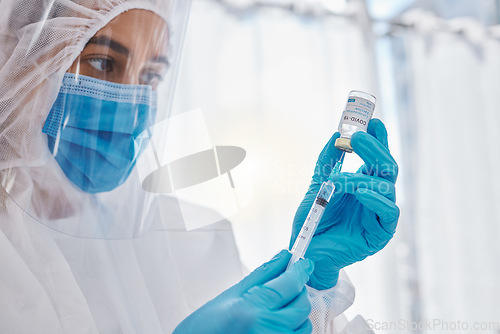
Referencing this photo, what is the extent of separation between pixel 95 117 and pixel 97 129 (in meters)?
0.02

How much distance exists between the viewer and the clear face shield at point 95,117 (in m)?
0.66

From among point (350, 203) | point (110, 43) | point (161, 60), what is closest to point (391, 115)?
point (350, 203)

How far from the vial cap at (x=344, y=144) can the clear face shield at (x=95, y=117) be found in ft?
1.15

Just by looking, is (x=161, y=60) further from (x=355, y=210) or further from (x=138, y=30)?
(x=355, y=210)

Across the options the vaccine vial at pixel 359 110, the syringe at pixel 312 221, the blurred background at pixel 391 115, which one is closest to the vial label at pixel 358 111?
the vaccine vial at pixel 359 110

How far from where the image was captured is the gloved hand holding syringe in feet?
2.13

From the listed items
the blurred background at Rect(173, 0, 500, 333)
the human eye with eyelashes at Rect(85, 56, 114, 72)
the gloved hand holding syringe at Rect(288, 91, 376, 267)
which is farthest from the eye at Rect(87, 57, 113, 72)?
the blurred background at Rect(173, 0, 500, 333)

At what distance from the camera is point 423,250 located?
1810 millimetres

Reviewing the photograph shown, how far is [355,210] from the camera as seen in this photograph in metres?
0.73

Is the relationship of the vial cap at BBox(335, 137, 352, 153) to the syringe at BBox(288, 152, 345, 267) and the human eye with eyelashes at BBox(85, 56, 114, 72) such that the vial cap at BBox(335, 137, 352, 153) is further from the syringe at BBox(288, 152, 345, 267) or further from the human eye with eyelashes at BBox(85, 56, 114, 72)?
the human eye with eyelashes at BBox(85, 56, 114, 72)

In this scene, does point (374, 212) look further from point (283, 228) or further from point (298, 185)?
point (283, 228)

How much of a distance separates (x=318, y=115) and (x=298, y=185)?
1.25 feet

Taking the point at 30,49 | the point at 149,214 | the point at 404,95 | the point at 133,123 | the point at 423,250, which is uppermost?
the point at 404,95

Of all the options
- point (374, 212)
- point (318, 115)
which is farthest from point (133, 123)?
point (318, 115)
